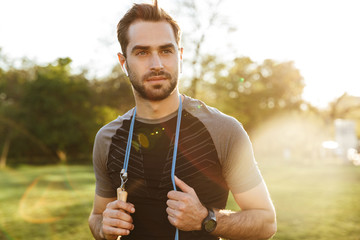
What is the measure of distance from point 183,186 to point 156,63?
2.65 feet

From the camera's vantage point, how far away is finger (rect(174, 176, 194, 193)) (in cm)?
219

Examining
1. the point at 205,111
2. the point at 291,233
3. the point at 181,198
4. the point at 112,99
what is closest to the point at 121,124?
the point at 205,111

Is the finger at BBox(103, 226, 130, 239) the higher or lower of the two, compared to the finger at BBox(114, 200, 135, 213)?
lower

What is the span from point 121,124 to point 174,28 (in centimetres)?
80

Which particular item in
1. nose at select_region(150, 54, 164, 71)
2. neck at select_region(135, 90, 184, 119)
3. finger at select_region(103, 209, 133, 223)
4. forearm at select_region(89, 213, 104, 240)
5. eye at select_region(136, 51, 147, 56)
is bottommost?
forearm at select_region(89, 213, 104, 240)

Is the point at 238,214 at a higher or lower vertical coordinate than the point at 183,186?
lower

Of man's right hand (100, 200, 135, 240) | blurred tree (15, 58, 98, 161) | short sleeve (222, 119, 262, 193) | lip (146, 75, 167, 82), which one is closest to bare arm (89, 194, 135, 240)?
man's right hand (100, 200, 135, 240)

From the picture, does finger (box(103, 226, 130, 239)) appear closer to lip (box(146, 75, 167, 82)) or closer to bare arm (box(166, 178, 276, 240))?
bare arm (box(166, 178, 276, 240))

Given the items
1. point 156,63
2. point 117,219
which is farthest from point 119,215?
point 156,63

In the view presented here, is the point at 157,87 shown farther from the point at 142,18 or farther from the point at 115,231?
the point at 115,231

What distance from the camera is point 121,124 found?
270 cm

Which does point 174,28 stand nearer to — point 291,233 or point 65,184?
point 291,233

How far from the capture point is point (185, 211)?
210 cm

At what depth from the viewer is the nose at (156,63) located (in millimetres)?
2350
